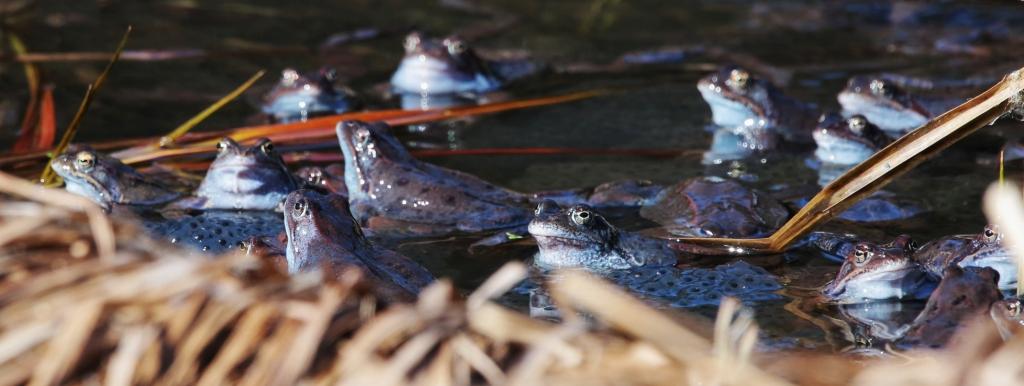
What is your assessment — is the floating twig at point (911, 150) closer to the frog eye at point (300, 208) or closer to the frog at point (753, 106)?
the frog eye at point (300, 208)

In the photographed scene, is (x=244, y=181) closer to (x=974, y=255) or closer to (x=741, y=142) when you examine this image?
(x=741, y=142)

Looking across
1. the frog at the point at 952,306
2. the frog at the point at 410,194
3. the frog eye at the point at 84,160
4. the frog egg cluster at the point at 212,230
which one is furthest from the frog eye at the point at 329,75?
Result: the frog at the point at 952,306

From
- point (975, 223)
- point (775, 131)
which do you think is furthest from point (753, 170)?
point (975, 223)

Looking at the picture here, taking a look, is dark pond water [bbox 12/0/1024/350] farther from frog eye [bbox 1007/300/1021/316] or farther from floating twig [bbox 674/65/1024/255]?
frog eye [bbox 1007/300/1021/316]

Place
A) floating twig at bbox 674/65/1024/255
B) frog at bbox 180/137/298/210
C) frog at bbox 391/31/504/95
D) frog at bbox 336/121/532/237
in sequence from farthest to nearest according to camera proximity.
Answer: frog at bbox 391/31/504/95 < frog at bbox 180/137/298/210 < frog at bbox 336/121/532/237 < floating twig at bbox 674/65/1024/255

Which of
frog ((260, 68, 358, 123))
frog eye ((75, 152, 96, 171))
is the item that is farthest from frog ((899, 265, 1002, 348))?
frog ((260, 68, 358, 123))

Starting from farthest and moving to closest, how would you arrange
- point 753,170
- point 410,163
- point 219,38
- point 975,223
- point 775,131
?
point 219,38, point 775,131, point 753,170, point 410,163, point 975,223

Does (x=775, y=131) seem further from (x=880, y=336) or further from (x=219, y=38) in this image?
(x=219, y=38)
